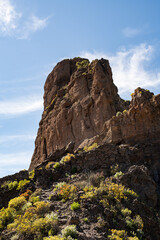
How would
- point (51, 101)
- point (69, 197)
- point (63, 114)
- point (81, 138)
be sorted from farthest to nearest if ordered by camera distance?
point (51, 101)
point (63, 114)
point (81, 138)
point (69, 197)

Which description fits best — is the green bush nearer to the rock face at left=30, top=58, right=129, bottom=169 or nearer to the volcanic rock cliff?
the volcanic rock cliff

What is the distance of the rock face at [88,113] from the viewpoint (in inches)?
730

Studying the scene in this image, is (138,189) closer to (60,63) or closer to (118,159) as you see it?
(118,159)

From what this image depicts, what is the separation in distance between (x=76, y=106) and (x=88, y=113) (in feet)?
8.62

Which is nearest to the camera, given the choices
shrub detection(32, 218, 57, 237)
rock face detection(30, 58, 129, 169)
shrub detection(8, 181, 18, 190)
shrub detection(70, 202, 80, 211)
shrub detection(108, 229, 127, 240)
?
shrub detection(108, 229, 127, 240)

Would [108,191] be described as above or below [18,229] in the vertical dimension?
above

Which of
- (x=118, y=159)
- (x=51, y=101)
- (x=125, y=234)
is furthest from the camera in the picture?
(x=51, y=101)

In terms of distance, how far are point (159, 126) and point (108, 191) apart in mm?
7688

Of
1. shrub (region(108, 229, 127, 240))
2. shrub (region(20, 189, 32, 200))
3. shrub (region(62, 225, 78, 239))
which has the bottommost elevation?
shrub (region(108, 229, 127, 240))

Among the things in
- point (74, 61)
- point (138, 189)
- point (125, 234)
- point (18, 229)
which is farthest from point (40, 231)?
point (74, 61)

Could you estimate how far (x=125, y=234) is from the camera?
9.86 m

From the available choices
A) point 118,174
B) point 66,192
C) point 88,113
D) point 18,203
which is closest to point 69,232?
point 66,192

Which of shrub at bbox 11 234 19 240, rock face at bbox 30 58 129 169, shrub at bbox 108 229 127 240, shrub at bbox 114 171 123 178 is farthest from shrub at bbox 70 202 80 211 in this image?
rock face at bbox 30 58 129 169

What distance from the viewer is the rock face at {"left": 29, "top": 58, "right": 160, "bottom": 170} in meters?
18.5
